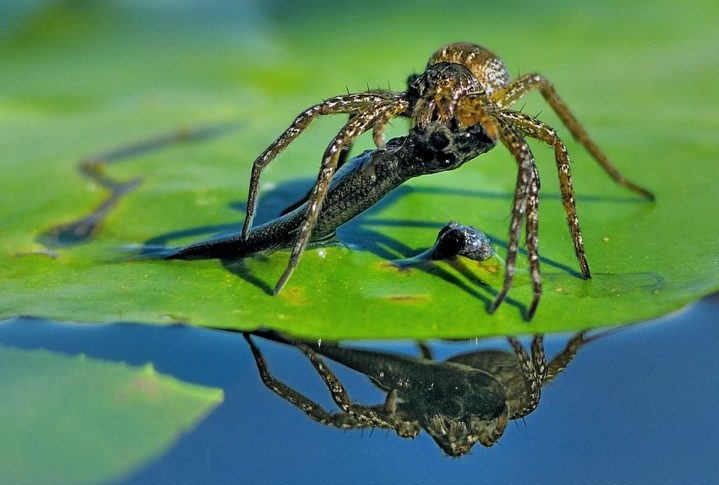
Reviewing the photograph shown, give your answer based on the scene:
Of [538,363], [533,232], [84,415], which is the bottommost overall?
[84,415]

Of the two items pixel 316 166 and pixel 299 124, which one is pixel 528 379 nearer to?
pixel 299 124

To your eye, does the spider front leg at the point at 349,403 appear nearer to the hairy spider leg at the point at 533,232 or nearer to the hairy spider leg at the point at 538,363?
the hairy spider leg at the point at 538,363

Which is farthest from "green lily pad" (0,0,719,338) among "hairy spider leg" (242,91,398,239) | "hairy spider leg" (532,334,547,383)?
"hairy spider leg" (242,91,398,239)

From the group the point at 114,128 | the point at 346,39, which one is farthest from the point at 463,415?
the point at 346,39

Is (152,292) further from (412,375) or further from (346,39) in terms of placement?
(346,39)

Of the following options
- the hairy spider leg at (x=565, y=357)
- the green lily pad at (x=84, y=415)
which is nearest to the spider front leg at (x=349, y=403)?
the green lily pad at (x=84, y=415)

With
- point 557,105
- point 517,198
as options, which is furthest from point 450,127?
point 557,105

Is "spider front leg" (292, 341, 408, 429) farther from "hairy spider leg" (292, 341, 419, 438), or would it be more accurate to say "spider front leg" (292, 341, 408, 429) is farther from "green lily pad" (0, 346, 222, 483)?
"green lily pad" (0, 346, 222, 483)
